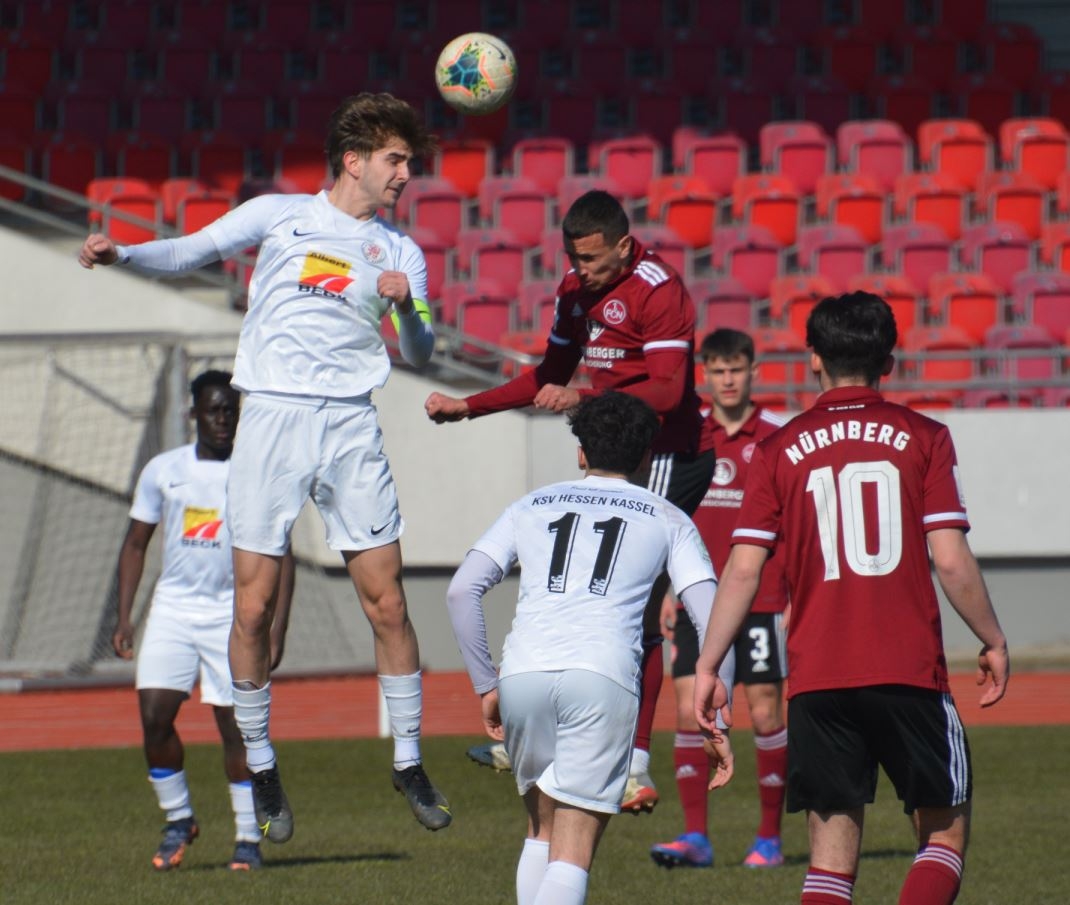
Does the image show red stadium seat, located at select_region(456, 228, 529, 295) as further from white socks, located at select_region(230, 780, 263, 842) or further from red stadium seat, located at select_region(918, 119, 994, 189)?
white socks, located at select_region(230, 780, 263, 842)

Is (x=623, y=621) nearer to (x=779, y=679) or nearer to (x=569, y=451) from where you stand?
(x=779, y=679)

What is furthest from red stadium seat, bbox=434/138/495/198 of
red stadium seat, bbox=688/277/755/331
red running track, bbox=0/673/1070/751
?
red running track, bbox=0/673/1070/751

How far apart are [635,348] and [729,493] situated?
2.32m

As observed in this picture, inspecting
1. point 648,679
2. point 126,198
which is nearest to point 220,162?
point 126,198

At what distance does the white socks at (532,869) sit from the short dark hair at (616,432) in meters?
1.25

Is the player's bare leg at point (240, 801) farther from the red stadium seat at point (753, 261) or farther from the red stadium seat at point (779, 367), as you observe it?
the red stadium seat at point (753, 261)

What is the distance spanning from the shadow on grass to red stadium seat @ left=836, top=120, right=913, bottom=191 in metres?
12.9

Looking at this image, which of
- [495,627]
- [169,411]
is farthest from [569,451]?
[169,411]

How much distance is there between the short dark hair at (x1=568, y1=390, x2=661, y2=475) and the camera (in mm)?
5773

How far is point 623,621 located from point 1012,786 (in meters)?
6.19

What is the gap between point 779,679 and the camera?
29.9ft

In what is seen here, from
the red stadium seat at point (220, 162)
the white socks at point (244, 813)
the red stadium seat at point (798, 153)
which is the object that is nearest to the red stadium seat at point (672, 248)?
the red stadium seat at point (798, 153)

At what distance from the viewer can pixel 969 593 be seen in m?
5.32

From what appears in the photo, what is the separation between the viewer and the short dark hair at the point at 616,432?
18.9 feet
